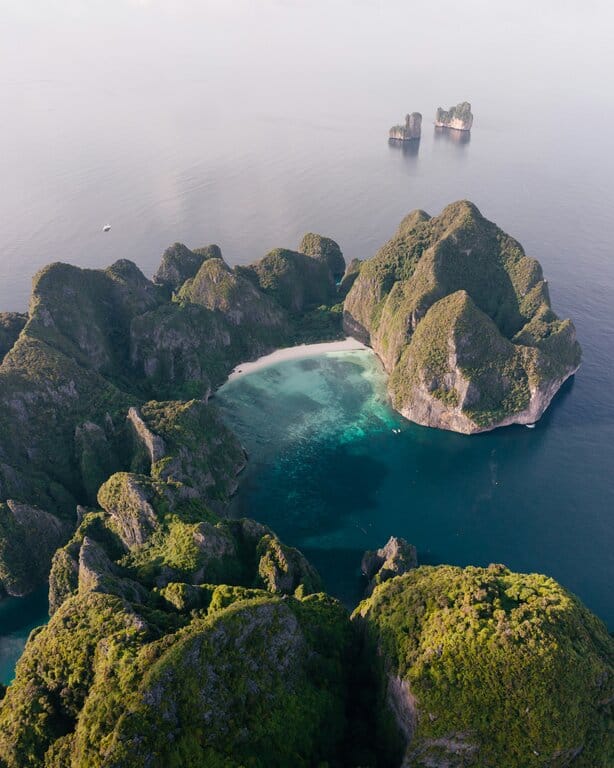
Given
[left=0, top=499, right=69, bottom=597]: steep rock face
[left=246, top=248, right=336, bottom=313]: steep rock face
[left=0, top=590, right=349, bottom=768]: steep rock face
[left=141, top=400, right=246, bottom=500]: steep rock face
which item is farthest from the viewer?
[left=246, top=248, right=336, bottom=313]: steep rock face

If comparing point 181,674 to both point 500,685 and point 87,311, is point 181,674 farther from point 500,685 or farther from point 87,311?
point 87,311

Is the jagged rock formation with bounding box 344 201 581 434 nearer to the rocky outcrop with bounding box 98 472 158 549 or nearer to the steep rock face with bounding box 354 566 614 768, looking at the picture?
the steep rock face with bounding box 354 566 614 768

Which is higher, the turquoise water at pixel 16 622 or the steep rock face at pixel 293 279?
the steep rock face at pixel 293 279

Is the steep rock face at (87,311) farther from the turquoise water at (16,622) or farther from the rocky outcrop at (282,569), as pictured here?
the rocky outcrop at (282,569)

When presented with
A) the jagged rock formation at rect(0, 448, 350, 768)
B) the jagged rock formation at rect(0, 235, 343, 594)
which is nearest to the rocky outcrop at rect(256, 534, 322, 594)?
the jagged rock formation at rect(0, 448, 350, 768)

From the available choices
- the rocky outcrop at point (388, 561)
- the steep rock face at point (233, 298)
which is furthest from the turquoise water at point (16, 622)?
the steep rock face at point (233, 298)

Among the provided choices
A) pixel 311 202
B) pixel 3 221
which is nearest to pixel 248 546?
pixel 311 202

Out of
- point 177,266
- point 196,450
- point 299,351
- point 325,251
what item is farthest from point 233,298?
point 196,450
